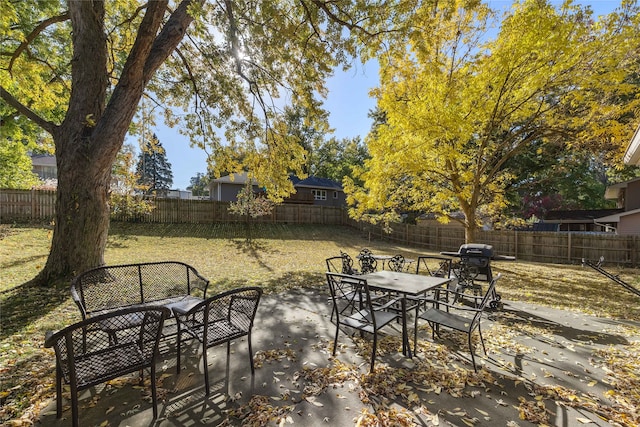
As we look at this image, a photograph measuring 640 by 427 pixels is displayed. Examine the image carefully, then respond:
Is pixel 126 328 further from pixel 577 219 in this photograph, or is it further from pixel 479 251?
pixel 577 219

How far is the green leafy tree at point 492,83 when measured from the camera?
6.54 m

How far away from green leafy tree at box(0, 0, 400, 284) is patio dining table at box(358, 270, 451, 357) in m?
4.91

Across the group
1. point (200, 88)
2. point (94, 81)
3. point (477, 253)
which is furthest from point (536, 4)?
point (94, 81)

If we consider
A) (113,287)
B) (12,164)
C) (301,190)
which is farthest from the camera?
(301,190)

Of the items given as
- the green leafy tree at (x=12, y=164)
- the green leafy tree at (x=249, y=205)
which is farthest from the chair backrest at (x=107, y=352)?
the green leafy tree at (x=12, y=164)

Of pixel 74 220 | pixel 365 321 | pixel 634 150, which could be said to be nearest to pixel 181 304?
pixel 365 321

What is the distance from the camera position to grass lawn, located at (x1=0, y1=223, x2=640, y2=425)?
3039 mm

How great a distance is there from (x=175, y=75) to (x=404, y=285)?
9.91 metres

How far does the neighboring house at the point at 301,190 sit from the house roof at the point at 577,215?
21015 mm

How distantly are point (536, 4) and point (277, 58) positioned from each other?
257 inches

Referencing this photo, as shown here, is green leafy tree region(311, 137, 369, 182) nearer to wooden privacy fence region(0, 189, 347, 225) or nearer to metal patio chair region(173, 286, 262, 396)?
wooden privacy fence region(0, 189, 347, 225)

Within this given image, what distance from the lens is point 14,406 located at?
2.37 meters

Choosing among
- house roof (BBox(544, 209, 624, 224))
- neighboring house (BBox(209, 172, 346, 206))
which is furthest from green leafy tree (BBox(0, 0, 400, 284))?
house roof (BBox(544, 209, 624, 224))

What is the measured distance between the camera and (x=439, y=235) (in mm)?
17312
